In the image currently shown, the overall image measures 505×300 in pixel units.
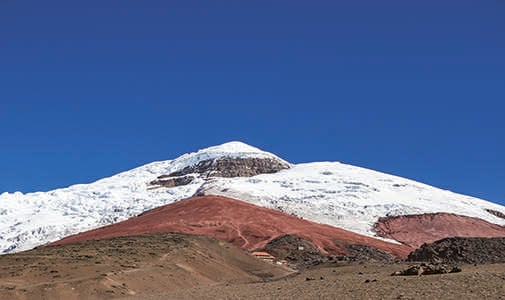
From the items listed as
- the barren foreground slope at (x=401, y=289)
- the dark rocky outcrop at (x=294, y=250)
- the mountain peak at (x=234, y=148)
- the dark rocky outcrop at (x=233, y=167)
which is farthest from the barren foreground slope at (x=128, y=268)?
the mountain peak at (x=234, y=148)

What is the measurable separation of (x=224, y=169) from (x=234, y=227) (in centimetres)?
5804

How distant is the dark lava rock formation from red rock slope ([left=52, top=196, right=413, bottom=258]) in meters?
44.7

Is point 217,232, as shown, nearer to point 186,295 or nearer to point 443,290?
point 186,295

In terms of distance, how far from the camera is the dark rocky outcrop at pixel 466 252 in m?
35.0

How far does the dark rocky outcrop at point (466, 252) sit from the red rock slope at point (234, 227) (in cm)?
2426

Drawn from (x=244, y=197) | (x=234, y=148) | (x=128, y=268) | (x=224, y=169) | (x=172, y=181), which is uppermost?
(x=234, y=148)

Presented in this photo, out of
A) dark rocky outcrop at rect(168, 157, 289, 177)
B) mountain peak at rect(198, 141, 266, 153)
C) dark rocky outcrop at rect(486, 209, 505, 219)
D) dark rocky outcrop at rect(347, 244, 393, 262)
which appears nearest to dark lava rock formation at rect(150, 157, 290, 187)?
dark rocky outcrop at rect(168, 157, 289, 177)

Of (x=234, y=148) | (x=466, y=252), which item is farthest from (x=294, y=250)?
(x=234, y=148)

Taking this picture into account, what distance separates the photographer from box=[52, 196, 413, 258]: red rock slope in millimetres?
63719

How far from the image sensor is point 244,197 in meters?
89.2

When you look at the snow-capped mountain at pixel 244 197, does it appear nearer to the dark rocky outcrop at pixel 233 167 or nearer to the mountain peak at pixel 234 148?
the dark rocky outcrop at pixel 233 167

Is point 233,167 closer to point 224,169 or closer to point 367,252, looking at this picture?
point 224,169

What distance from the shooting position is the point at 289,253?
56.4 metres

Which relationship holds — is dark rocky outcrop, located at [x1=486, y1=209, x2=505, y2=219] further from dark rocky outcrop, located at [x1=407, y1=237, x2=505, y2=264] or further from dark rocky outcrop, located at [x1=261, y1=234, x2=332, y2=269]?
dark rocky outcrop, located at [x1=407, y1=237, x2=505, y2=264]
